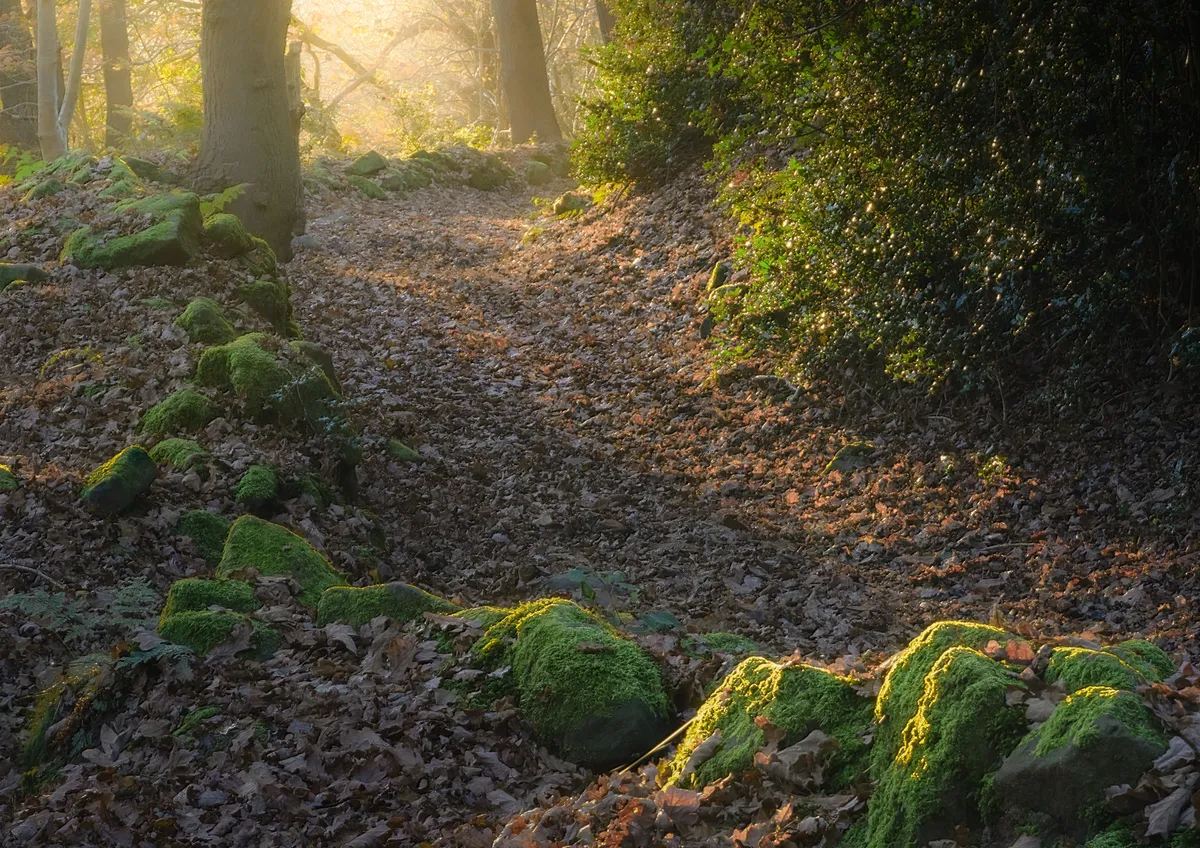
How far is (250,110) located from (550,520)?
7422 mm

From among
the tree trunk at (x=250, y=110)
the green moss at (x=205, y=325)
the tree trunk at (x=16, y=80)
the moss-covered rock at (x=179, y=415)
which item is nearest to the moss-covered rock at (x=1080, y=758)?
the moss-covered rock at (x=179, y=415)

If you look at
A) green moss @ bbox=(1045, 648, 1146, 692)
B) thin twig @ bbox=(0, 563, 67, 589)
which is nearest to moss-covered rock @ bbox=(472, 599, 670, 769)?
green moss @ bbox=(1045, 648, 1146, 692)

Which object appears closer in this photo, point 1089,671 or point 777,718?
point 1089,671

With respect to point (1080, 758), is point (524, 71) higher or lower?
higher

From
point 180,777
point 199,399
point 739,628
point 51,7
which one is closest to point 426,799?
point 180,777

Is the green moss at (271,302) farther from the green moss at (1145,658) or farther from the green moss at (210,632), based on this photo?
the green moss at (1145,658)

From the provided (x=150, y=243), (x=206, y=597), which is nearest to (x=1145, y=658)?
(x=206, y=597)

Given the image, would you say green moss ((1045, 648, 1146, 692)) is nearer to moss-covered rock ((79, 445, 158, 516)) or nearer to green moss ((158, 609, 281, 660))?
green moss ((158, 609, 281, 660))

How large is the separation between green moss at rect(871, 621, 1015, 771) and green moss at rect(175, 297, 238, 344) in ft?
23.7

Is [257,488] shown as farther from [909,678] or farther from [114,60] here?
[114,60]

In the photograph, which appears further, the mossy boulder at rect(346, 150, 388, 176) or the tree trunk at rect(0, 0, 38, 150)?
the mossy boulder at rect(346, 150, 388, 176)

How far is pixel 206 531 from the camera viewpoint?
6.50m

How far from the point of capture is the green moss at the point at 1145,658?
3430 mm

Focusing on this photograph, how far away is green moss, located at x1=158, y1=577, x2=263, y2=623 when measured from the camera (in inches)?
212
